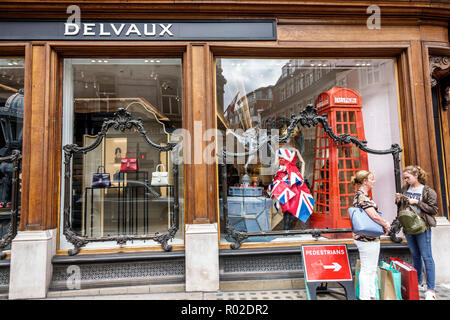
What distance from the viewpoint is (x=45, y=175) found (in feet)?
14.2

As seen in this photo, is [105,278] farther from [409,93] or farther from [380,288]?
[409,93]

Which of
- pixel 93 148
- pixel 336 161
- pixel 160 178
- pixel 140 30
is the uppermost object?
pixel 140 30

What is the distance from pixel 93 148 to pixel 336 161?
180 inches

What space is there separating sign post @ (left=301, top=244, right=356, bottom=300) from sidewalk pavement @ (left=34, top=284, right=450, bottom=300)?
34 centimetres

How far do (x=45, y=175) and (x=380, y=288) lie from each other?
542 centimetres

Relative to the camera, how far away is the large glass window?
502cm

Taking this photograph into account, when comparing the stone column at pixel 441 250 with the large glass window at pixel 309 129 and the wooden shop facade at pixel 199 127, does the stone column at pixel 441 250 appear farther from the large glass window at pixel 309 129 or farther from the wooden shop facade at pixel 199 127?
the large glass window at pixel 309 129

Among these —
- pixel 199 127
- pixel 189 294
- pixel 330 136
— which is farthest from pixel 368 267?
pixel 199 127

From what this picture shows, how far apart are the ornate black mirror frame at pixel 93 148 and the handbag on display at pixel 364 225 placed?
9.28 ft

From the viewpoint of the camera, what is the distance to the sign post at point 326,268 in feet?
12.2

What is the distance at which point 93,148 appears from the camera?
4.79 meters

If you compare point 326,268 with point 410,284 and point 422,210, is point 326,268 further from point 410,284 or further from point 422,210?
point 422,210

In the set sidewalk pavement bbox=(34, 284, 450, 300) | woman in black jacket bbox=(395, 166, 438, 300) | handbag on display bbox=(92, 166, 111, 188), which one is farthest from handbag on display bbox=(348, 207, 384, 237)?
handbag on display bbox=(92, 166, 111, 188)

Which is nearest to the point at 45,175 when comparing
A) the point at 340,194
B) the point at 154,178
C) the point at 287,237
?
the point at 154,178
